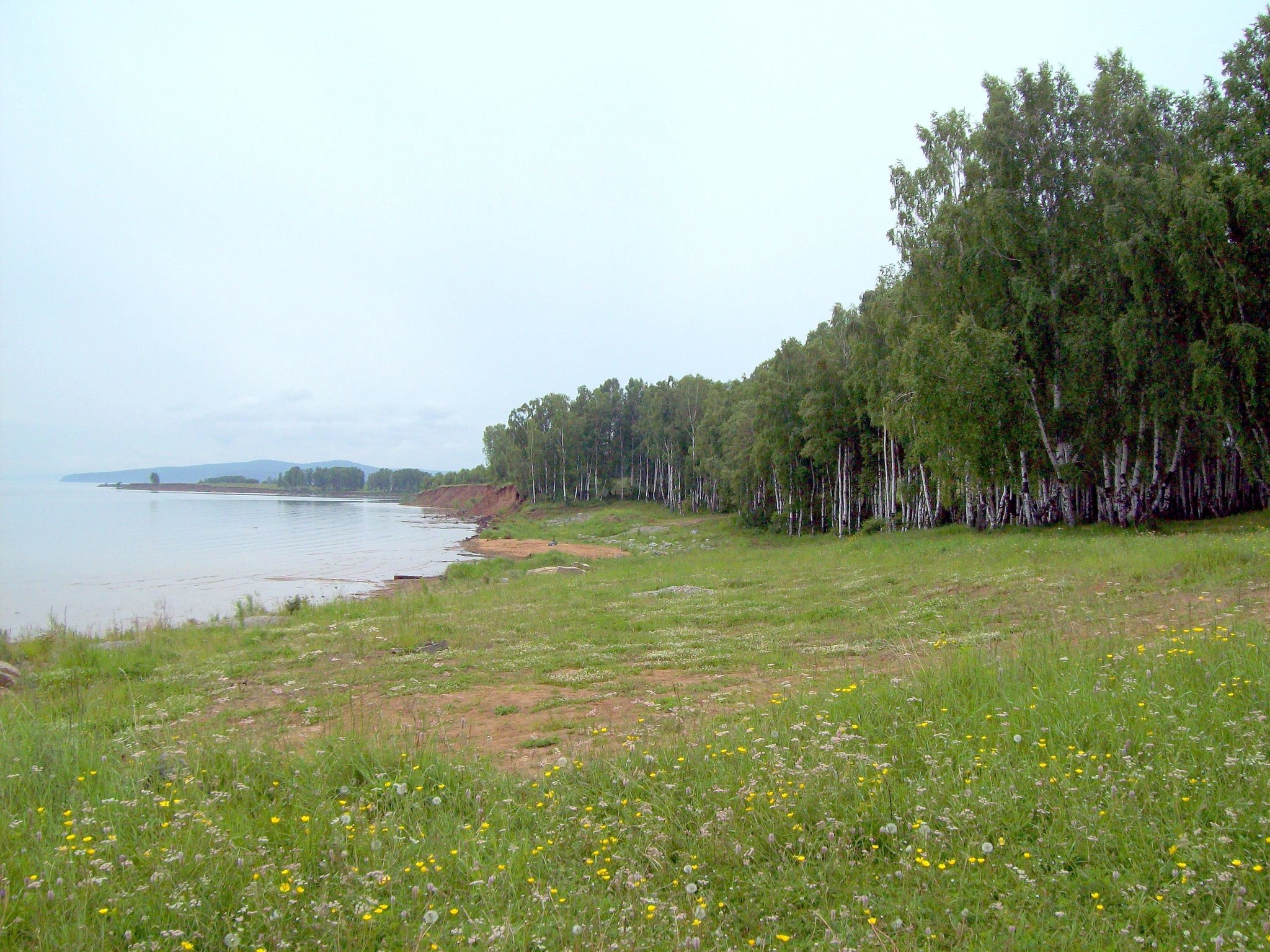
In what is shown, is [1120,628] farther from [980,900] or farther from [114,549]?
[114,549]

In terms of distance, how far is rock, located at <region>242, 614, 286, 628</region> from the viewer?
18.8 m

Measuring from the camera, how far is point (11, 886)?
3734 millimetres

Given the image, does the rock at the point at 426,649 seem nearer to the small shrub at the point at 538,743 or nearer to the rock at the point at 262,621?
the rock at the point at 262,621

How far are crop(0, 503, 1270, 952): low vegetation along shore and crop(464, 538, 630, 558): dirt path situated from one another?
3037 cm

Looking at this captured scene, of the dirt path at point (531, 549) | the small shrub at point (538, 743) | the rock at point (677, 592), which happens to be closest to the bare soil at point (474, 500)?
the dirt path at point (531, 549)

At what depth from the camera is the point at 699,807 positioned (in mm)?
4742

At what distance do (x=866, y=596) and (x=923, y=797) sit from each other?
42.0 feet

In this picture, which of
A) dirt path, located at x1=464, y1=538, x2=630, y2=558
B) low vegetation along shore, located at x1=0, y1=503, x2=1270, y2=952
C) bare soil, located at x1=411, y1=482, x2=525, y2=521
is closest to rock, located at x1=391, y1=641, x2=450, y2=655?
low vegetation along shore, located at x1=0, y1=503, x2=1270, y2=952

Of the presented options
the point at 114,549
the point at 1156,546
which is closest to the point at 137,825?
the point at 1156,546

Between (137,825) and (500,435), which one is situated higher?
(500,435)

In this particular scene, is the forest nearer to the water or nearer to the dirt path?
the dirt path

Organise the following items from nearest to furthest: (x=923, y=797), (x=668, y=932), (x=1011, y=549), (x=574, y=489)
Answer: (x=668, y=932) → (x=923, y=797) → (x=1011, y=549) → (x=574, y=489)

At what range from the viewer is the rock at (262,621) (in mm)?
18781

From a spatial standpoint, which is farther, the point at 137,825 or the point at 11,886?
the point at 137,825
